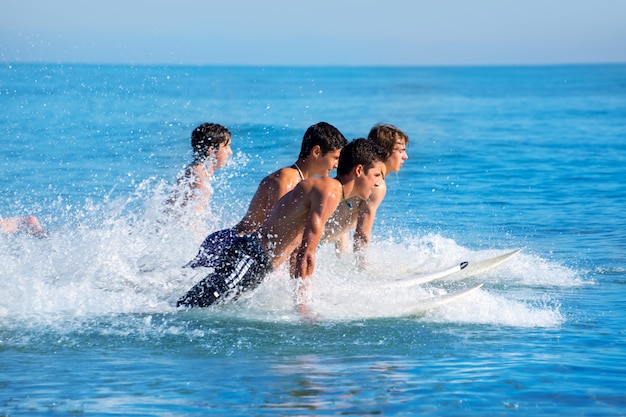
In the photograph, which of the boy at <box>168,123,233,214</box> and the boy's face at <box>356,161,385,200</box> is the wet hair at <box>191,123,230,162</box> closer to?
the boy at <box>168,123,233,214</box>

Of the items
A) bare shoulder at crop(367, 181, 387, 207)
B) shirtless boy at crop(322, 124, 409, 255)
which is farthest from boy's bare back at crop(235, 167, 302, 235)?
bare shoulder at crop(367, 181, 387, 207)

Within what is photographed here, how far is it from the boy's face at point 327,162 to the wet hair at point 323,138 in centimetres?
3

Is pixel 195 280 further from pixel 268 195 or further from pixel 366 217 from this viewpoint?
pixel 366 217

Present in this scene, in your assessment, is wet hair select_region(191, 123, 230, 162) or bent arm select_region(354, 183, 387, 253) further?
wet hair select_region(191, 123, 230, 162)

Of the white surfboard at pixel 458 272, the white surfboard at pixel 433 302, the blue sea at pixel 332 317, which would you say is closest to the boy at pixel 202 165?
the blue sea at pixel 332 317

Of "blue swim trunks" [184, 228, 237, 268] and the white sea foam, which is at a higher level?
"blue swim trunks" [184, 228, 237, 268]

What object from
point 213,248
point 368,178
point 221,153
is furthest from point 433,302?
point 221,153

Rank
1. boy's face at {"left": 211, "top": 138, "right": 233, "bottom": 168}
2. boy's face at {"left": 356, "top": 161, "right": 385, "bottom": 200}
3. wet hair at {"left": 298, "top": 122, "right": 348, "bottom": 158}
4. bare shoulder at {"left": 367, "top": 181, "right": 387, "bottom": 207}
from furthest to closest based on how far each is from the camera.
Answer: boy's face at {"left": 211, "top": 138, "right": 233, "bottom": 168} < bare shoulder at {"left": 367, "top": 181, "right": 387, "bottom": 207} < wet hair at {"left": 298, "top": 122, "right": 348, "bottom": 158} < boy's face at {"left": 356, "top": 161, "right": 385, "bottom": 200}

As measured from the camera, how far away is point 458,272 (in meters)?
8.13

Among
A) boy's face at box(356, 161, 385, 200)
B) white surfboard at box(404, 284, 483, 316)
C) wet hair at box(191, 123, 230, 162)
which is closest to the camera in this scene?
boy's face at box(356, 161, 385, 200)

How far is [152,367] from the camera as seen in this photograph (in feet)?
17.1

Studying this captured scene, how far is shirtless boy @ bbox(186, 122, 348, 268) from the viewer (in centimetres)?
659

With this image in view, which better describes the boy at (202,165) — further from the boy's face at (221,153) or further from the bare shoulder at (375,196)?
the bare shoulder at (375,196)

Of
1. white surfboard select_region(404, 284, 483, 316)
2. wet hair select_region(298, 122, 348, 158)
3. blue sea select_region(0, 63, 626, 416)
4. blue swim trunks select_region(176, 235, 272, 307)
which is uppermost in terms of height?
wet hair select_region(298, 122, 348, 158)
